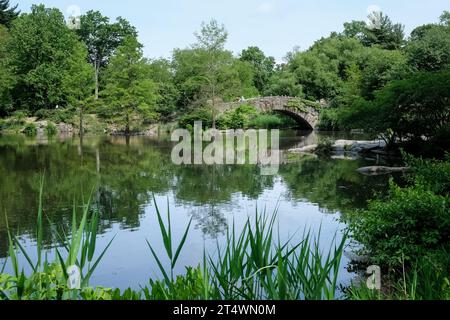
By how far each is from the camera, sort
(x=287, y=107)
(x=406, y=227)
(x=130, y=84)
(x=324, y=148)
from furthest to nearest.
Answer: (x=287, y=107)
(x=130, y=84)
(x=324, y=148)
(x=406, y=227)

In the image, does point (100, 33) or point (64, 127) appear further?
point (100, 33)

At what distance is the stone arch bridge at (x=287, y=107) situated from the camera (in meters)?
33.1

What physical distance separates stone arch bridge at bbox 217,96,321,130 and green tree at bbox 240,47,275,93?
14736 mm

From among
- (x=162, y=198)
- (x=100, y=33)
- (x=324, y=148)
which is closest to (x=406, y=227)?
(x=162, y=198)

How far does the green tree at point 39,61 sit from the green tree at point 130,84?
559 centimetres

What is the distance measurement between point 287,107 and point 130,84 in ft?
33.4

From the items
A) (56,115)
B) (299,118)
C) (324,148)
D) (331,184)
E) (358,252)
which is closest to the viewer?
(358,252)

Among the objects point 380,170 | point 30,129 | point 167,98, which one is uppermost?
point 167,98

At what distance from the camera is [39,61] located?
1468 inches

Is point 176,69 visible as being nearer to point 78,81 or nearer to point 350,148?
point 78,81

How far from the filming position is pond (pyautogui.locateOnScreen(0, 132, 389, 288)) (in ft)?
21.8

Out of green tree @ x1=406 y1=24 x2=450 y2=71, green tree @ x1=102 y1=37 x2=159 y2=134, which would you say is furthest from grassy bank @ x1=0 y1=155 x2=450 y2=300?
green tree @ x1=102 y1=37 x2=159 y2=134

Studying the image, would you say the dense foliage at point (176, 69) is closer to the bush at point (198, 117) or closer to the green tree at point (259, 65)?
the bush at point (198, 117)

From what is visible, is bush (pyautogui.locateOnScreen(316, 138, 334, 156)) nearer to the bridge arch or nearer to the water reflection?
the water reflection
